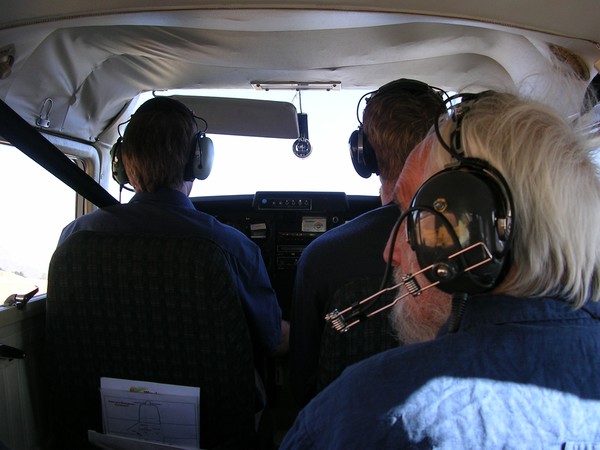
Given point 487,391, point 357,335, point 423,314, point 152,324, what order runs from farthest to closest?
point 152,324
point 357,335
point 423,314
point 487,391

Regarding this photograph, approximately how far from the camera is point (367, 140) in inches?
69.6

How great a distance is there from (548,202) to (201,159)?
1.53m

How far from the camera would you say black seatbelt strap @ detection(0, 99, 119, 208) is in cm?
157

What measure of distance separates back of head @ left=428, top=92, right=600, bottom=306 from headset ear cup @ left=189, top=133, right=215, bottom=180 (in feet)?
4.65

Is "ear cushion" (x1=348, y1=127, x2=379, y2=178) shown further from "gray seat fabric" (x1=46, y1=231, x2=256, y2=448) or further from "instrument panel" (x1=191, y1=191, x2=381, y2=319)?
"instrument panel" (x1=191, y1=191, x2=381, y2=319)

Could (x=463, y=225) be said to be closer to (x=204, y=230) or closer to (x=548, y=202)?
(x=548, y=202)

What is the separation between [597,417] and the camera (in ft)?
1.95

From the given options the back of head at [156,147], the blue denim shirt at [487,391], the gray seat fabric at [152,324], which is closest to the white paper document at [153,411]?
the gray seat fabric at [152,324]

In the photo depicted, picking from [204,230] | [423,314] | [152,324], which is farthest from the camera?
[204,230]

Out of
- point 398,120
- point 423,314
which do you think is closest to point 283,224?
point 398,120

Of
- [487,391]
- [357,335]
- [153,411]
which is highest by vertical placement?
[487,391]

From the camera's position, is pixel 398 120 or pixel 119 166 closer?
pixel 398 120

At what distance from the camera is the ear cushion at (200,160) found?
6.38ft

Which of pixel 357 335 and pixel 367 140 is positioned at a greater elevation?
pixel 367 140
